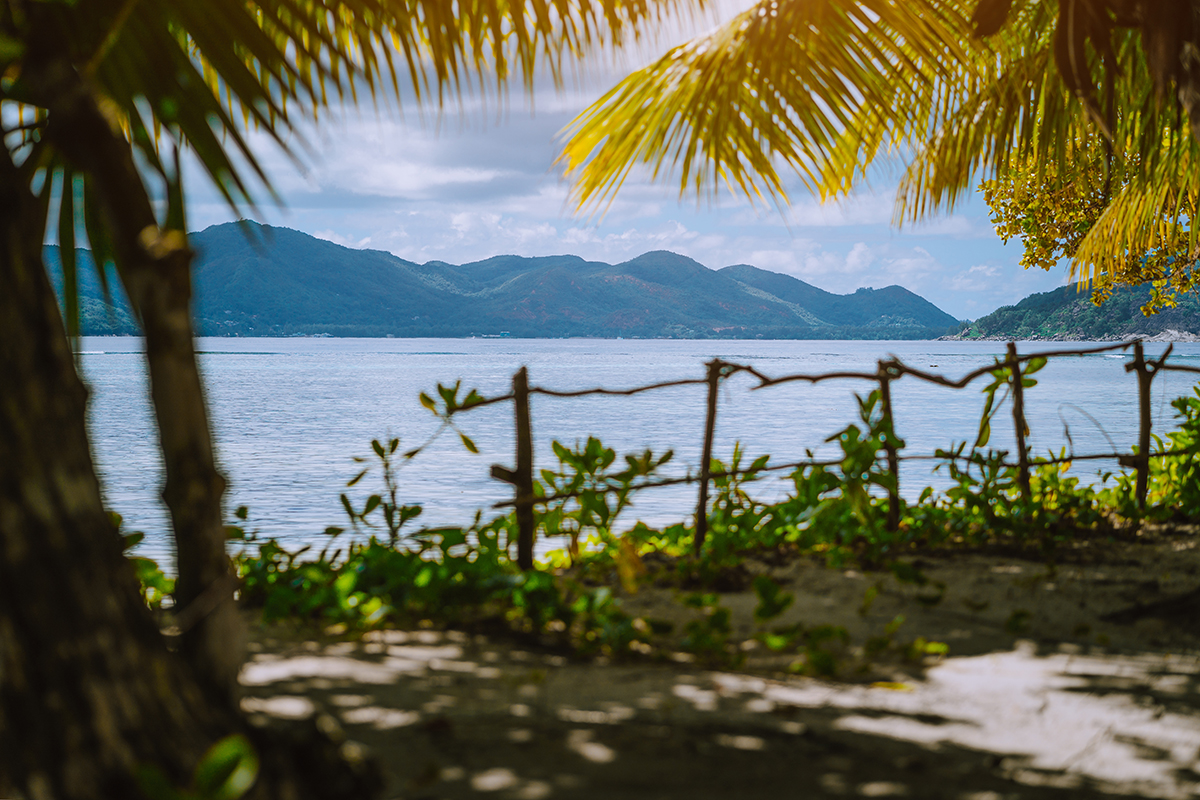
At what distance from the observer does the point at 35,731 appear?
1.29 meters

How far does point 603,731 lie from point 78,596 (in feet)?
3.79

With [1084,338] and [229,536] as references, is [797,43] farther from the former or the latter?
[1084,338]

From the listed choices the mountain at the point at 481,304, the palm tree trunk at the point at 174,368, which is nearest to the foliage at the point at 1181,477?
the palm tree trunk at the point at 174,368

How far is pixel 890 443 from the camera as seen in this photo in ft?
12.9

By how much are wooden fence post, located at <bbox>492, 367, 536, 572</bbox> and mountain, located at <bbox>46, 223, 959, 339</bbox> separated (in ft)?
419

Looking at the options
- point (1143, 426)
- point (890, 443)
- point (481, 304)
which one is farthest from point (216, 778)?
point (481, 304)

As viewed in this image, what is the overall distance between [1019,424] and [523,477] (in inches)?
104

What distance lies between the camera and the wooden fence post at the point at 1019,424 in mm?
4488

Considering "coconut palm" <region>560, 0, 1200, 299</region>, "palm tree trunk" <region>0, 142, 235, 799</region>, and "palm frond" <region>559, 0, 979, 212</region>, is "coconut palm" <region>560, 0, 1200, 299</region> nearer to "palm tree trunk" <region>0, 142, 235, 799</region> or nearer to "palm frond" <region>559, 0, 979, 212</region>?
"palm frond" <region>559, 0, 979, 212</region>

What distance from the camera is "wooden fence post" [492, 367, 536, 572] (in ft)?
11.9

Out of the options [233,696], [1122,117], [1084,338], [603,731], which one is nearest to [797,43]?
[1122,117]

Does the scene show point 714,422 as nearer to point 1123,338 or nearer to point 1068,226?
point 1068,226

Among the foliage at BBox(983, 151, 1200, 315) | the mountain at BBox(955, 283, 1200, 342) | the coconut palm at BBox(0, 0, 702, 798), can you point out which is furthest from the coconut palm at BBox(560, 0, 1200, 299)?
the mountain at BBox(955, 283, 1200, 342)

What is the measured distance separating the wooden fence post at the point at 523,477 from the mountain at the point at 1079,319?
64106 millimetres
